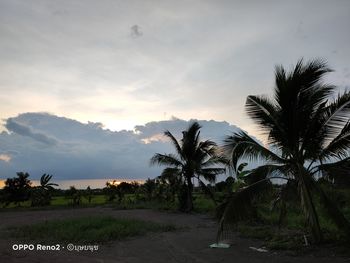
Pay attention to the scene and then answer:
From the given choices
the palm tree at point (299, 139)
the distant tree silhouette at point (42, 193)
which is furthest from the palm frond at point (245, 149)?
the distant tree silhouette at point (42, 193)

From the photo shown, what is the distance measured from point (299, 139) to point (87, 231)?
8381 mm

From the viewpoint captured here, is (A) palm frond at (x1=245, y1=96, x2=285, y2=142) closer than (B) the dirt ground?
No

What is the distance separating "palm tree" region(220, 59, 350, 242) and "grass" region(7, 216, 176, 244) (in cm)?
508

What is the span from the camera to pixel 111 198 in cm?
4375

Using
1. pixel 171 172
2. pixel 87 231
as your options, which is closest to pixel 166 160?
pixel 171 172

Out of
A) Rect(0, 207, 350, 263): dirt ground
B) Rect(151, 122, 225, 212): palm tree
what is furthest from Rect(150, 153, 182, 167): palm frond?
Rect(0, 207, 350, 263): dirt ground

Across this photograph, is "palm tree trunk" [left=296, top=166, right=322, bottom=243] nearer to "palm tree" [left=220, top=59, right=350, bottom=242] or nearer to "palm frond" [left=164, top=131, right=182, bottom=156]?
"palm tree" [left=220, top=59, right=350, bottom=242]

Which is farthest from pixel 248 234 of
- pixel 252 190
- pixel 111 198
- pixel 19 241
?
pixel 111 198

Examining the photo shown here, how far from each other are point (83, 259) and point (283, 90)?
7488mm

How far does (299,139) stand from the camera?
12.4 m

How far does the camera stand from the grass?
1404 cm

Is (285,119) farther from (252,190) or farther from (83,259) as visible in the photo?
(83,259)

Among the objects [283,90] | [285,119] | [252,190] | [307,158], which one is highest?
[283,90]

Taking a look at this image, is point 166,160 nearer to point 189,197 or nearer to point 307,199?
point 189,197
